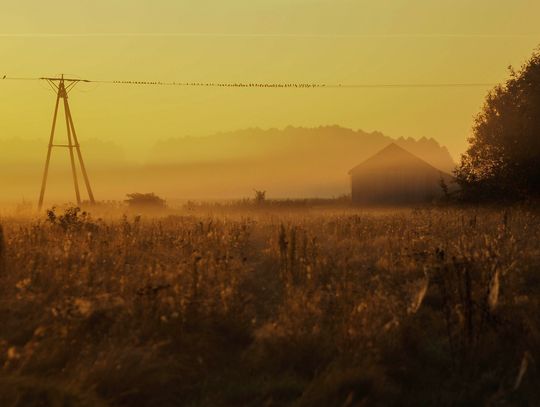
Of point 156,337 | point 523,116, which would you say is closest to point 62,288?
point 156,337

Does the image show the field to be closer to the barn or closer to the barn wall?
the barn wall

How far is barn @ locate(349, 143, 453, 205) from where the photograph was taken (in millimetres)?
57344

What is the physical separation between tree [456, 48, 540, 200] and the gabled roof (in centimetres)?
2499

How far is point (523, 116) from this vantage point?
2817 cm

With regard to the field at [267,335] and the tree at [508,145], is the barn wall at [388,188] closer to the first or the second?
the tree at [508,145]

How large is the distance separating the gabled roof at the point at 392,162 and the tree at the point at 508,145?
25.0m

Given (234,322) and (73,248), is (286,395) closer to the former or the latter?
(234,322)

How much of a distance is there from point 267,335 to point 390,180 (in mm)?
51526

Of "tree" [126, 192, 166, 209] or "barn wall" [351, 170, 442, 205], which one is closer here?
"tree" [126, 192, 166, 209]

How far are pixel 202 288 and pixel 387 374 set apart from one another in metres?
3.15

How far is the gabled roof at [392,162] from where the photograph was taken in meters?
57.8

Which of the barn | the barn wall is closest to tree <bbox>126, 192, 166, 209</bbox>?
the barn

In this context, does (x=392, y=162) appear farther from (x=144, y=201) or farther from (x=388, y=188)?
(x=144, y=201)

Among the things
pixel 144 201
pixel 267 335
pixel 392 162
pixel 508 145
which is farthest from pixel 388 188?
pixel 267 335
